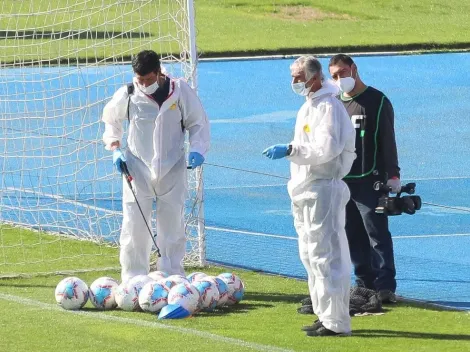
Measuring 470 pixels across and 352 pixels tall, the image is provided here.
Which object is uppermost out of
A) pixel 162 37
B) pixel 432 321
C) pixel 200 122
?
pixel 162 37

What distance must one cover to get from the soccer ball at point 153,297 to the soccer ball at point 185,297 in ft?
0.33

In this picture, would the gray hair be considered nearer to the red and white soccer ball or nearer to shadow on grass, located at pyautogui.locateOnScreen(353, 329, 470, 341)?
shadow on grass, located at pyautogui.locateOnScreen(353, 329, 470, 341)

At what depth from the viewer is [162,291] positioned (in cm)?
1065

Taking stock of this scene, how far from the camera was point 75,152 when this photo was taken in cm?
1580

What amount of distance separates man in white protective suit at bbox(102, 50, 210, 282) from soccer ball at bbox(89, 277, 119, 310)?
36cm

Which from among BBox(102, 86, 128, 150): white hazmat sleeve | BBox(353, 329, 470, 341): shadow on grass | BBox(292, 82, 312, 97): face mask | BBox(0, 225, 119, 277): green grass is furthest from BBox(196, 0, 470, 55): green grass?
BBox(353, 329, 470, 341): shadow on grass

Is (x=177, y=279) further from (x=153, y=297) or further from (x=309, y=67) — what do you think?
(x=309, y=67)

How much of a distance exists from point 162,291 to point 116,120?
171 centimetres

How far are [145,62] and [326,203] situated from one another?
7.48 feet

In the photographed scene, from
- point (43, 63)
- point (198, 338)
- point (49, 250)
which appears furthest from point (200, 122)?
point (43, 63)

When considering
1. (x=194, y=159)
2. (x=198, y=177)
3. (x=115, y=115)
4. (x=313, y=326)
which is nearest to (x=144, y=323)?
(x=313, y=326)

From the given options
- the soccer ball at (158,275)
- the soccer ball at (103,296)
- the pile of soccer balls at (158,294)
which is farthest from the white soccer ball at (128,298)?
the soccer ball at (158,275)

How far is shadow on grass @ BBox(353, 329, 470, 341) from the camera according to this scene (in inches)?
387

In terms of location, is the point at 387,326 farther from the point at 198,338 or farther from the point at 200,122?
the point at 200,122
